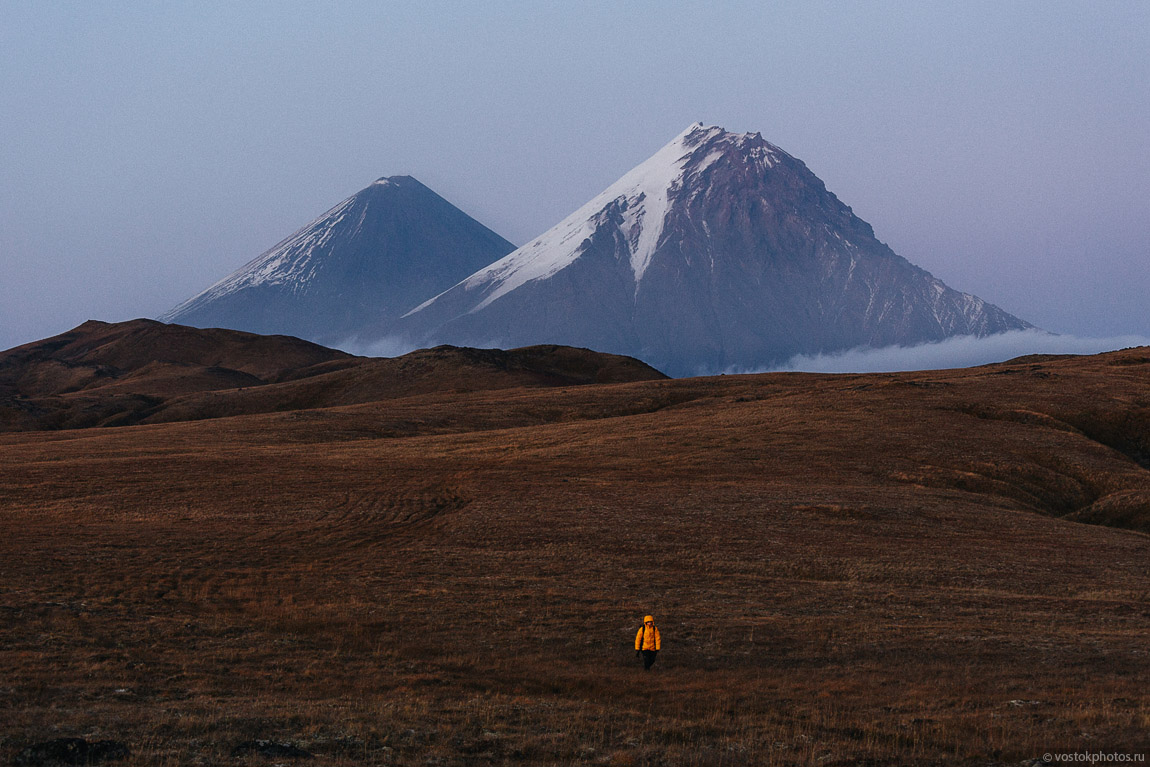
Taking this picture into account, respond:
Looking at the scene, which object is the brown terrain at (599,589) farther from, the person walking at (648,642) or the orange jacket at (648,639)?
the orange jacket at (648,639)

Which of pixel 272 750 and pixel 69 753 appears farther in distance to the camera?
pixel 272 750

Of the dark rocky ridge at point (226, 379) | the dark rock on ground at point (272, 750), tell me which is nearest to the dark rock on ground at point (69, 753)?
the dark rock on ground at point (272, 750)

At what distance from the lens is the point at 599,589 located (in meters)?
30.1

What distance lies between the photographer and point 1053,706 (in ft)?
59.8

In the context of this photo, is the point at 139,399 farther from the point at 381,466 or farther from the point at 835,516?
the point at 835,516

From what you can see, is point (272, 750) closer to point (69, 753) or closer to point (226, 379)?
point (69, 753)

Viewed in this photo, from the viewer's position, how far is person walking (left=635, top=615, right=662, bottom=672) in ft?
71.0

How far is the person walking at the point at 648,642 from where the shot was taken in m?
21.6

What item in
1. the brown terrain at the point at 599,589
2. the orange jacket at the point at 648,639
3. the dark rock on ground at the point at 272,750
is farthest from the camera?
the orange jacket at the point at 648,639

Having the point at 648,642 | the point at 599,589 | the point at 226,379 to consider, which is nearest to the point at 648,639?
the point at 648,642

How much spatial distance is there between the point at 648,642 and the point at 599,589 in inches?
335

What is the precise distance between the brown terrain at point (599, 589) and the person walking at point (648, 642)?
0.46m

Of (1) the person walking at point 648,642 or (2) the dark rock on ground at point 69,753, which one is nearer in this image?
(2) the dark rock on ground at point 69,753

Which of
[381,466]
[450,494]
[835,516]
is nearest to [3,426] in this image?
[381,466]
